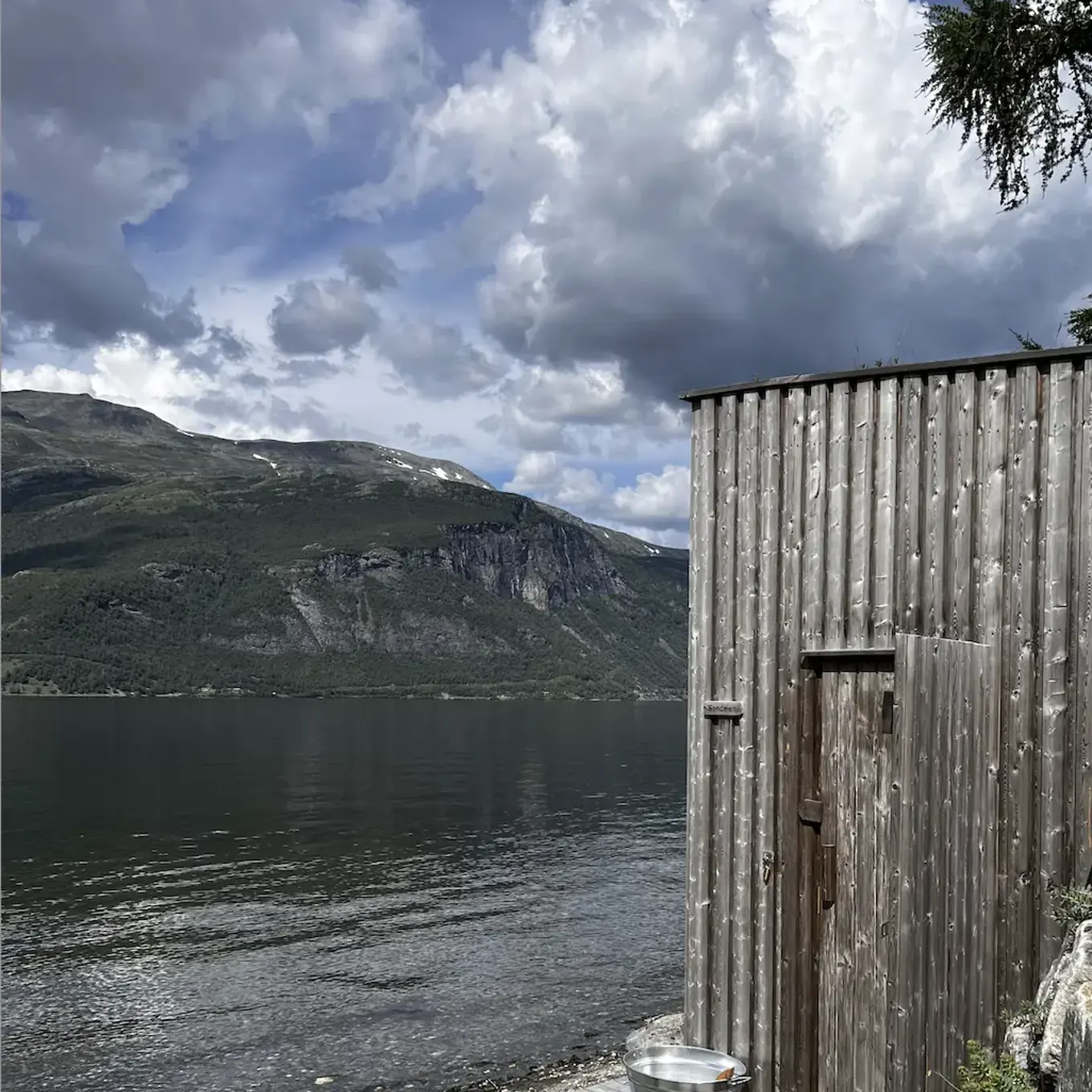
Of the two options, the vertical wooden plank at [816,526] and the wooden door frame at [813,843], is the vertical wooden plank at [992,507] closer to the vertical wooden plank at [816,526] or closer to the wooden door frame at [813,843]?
the wooden door frame at [813,843]

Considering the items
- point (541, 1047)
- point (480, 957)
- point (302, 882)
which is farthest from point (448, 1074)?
point (302, 882)

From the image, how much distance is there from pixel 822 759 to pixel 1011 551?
1.88m

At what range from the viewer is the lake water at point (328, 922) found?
1905 centimetres

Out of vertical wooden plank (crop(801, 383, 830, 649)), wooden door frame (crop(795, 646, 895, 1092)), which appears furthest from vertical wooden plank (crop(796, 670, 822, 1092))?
vertical wooden plank (crop(801, 383, 830, 649))

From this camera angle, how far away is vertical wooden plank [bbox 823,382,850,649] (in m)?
7.62

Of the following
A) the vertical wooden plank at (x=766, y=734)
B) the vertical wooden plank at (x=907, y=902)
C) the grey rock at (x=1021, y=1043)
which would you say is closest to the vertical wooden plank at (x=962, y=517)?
the vertical wooden plank at (x=907, y=902)

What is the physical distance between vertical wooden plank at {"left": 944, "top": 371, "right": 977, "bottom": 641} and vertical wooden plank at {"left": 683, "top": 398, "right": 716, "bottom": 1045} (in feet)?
5.61

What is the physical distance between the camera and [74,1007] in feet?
74.0

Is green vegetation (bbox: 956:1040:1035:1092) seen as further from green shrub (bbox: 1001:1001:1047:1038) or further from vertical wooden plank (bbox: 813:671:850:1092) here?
vertical wooden plank (bbox: 813:671:850:1092)

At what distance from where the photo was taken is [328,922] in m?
30.6

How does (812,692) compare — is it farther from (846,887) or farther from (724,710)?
(846,887)

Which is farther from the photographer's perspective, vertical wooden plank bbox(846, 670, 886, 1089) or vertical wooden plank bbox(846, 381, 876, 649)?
vertical wooden plank bbox(846, 381, 876, 649)

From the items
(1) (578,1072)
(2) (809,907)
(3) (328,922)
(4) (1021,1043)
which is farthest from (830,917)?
(3) (328,922)

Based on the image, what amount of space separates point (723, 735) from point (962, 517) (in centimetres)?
227
